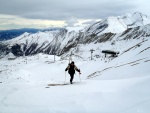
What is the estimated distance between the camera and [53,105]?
10.4 m

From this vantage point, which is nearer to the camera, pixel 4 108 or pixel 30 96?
pixel 4 108

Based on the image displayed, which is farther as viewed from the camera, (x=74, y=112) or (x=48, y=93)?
(x=48, y=93)

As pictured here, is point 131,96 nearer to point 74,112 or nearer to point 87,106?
point 87,106

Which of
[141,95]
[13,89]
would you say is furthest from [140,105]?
[13,89]

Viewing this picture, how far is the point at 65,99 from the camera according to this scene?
11.4 meters

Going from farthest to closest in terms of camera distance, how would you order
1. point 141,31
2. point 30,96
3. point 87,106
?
1. point 141,31
2. point 30,96
3. point 87,106

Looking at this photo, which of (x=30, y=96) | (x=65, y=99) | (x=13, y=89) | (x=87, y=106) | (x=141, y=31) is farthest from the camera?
(x=141, y=31)

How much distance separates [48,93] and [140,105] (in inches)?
235

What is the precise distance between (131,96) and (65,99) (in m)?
3.31

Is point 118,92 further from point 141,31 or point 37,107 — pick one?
point 141,31

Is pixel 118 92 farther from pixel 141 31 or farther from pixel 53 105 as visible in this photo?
pixel 141 31

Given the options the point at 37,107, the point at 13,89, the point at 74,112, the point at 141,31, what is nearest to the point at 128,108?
the point at 74,112

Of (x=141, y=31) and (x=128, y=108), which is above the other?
(x=141, y=31)

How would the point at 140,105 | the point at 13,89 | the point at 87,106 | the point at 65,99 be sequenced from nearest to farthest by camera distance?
1. the point at 140,105
2. the point at 87,106
3. the point at 65,99
4. the point at 13,89
